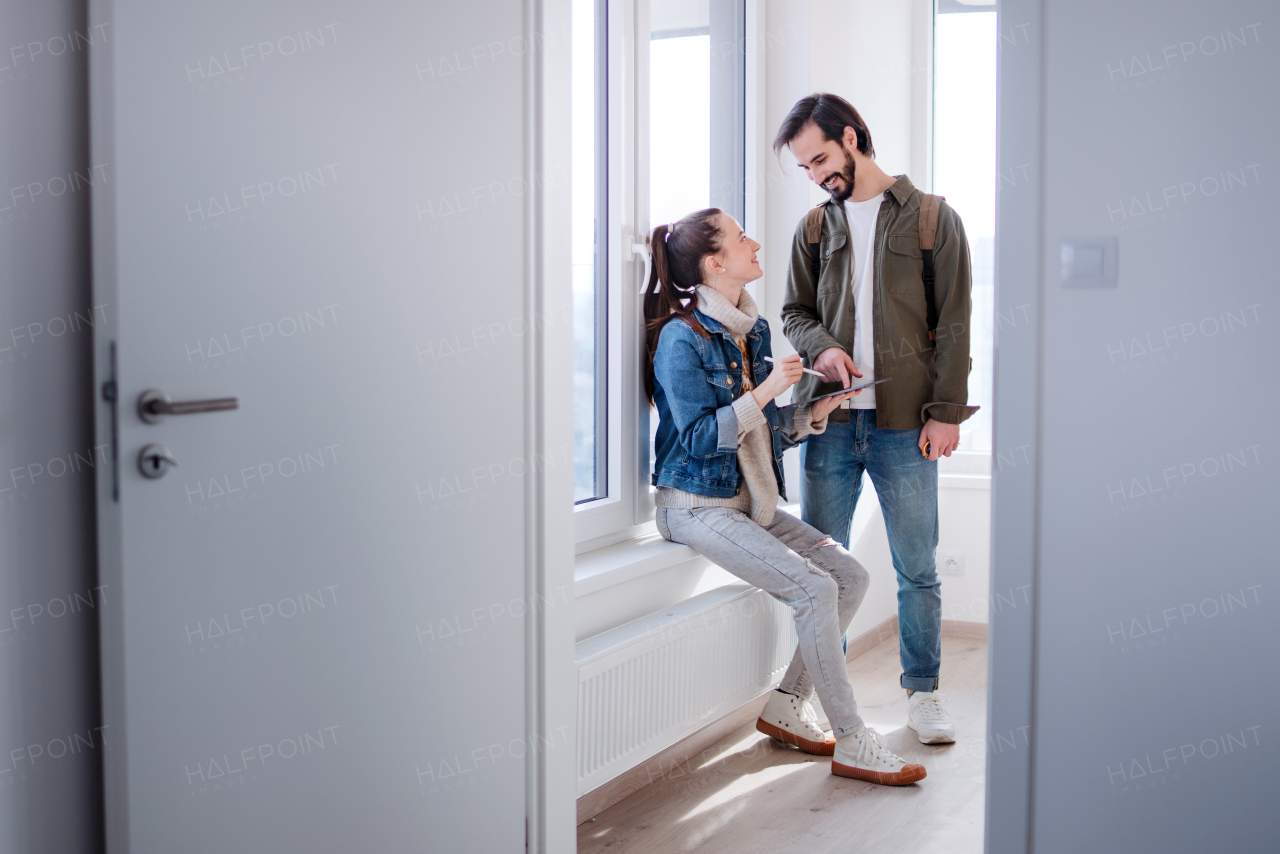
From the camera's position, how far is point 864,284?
2418mm

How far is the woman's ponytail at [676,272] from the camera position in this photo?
7.64 feet

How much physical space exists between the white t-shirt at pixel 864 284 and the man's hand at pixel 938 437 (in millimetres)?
143

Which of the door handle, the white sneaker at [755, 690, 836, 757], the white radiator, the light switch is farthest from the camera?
the white sneaker at [755, 690, 836, 757]

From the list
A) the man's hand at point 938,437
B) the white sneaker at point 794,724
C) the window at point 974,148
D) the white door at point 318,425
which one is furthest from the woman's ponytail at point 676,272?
the window at point 974,148

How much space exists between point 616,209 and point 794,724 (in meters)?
1.35

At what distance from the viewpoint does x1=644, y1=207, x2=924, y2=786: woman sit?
7.34ft

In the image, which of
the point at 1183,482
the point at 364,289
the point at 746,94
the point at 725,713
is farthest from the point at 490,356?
the point at 746,94

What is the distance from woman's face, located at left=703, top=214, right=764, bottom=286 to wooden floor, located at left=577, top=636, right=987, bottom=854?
1.18 meters

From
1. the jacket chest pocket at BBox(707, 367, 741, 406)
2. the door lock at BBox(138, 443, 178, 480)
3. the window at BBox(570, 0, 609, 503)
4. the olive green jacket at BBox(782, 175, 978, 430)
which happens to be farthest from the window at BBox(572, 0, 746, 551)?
the door lock at BBox(138, 443, 178, 480)

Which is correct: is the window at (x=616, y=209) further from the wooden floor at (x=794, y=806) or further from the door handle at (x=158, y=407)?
the door handle at (x=158, y=407)

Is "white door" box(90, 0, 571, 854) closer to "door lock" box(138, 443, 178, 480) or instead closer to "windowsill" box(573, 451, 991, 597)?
"door lock" box(138, 443, 178, 480)

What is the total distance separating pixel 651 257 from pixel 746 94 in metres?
0.86

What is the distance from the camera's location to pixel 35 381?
1.11m

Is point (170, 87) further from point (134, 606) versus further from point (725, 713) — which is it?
point (725, 713)
